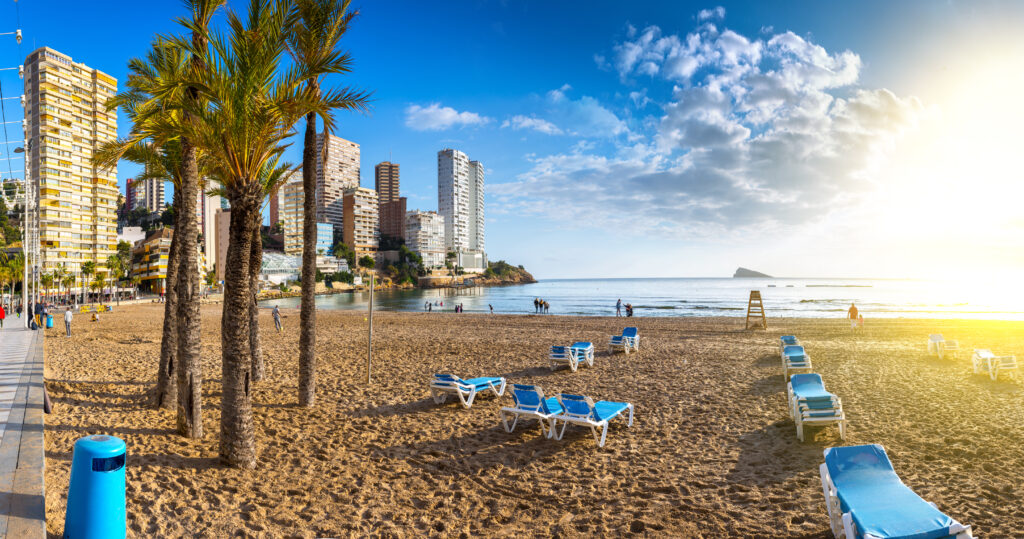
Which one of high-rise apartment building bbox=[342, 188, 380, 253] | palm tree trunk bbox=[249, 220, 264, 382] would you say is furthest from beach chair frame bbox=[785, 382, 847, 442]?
high-rise apartment building bbox=[342, 188, 380, 253]

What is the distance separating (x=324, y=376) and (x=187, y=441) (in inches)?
195

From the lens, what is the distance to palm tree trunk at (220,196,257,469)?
5.38 meters

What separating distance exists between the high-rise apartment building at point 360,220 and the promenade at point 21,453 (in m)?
156

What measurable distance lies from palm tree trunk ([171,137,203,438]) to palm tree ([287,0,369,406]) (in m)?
1.45

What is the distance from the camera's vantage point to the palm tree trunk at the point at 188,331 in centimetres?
646

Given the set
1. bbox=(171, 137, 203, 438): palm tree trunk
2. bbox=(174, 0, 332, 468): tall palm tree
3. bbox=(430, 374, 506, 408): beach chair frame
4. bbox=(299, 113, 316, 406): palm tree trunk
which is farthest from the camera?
bbox=(430, 374, 506, 408): beach chair frame

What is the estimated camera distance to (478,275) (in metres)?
170

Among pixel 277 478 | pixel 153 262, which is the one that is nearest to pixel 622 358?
pixel 277 478

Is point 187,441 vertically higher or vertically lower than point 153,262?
lower

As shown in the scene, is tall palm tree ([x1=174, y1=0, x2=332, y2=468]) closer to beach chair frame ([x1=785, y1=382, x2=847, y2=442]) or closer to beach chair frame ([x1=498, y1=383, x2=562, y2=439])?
beach chair frame ([x1=498, y1=383, x2=562, y2=439])

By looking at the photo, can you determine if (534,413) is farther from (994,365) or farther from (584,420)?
(994,365)

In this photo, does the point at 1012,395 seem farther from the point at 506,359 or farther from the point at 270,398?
the point at 270,398

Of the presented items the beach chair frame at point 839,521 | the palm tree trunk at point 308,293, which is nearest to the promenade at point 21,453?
the palm tree trunk at point 308,293

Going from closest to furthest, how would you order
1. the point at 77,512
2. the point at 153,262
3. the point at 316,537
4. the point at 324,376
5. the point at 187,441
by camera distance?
the point at 77,512 → the point at 316,537 → the point at 187,441 → the point at 324,376 → the point at 153,262
